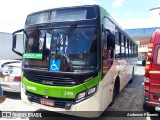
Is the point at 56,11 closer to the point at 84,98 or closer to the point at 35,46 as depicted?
the point at 35,46

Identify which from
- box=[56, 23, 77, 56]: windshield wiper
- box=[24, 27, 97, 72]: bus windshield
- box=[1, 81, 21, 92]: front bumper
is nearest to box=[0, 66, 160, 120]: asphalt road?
box=[1, 81, 21, 92]: front bumper

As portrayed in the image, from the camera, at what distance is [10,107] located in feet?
21.7

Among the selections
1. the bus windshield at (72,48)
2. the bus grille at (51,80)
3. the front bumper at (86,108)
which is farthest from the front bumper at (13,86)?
the front bumper at (86,108)

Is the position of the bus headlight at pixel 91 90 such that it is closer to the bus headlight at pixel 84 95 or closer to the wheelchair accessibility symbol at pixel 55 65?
the bus headlight at pixel 84 95

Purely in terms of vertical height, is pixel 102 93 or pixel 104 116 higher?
pixel 102 93

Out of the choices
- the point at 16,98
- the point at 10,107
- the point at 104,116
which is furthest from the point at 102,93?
the point at 16,98

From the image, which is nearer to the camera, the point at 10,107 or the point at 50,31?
the point at 50,31

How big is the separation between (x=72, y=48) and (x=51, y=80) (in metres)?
0.90

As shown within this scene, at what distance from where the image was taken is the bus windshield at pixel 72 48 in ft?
14.9

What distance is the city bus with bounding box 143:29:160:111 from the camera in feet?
16.8

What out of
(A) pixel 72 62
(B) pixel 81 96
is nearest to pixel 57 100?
(B) pixel 81 96

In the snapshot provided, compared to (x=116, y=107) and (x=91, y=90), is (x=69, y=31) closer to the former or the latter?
(x=91, y=90)

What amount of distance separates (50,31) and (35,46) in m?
0.61

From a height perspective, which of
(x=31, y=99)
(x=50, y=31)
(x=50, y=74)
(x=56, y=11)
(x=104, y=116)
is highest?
(x=56, y=11)
